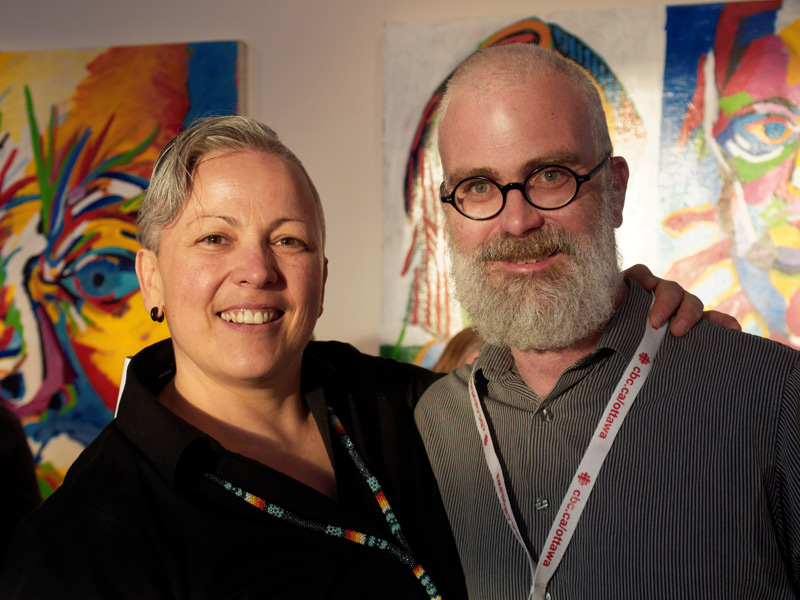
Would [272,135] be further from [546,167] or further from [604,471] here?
[604,471]

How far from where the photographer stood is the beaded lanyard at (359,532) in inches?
56.2

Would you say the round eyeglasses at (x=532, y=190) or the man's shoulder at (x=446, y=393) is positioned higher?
the round eyeglasses at (x=532, y=190)

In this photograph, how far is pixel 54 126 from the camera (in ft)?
11.4

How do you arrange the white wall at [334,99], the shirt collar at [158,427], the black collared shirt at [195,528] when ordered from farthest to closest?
the white wall at [334,99]
the shirt collar at [158,427]
the black collared shirt at [195,528]

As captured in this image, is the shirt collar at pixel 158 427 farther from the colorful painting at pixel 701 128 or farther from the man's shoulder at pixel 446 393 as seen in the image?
the colorful painting at pixel 701 128

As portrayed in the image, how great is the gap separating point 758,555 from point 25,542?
50.4 inches

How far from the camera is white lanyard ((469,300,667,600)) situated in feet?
4.86

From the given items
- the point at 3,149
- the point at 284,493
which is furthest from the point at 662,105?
the point at 3,149

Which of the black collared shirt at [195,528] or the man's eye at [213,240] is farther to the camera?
the man's eye at [213,240]

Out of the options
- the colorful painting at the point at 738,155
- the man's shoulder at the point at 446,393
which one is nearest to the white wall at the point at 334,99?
the colorful painting at the point at 738,155

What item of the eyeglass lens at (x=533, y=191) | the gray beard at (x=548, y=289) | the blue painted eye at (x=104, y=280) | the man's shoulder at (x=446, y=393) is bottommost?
the man's shoulder at (x=446, y=393)

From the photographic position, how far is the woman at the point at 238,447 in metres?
1.29

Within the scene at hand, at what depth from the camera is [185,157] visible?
1.56 m

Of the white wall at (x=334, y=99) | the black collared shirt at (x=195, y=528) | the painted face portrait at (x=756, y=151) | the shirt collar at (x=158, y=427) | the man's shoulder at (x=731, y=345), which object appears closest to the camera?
the black collared shirt at (x=195, y=528)
